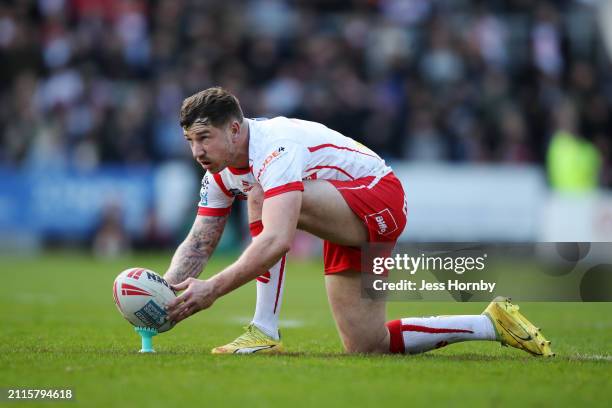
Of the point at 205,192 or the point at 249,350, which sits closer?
the point at 249,350

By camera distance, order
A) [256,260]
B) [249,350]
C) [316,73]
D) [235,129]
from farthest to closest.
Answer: [316,73]
[249,350]
[235,129]
[256,260]

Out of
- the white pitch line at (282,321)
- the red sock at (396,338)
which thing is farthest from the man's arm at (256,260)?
the white pitch line at (282,321)

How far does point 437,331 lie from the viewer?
6828 mm

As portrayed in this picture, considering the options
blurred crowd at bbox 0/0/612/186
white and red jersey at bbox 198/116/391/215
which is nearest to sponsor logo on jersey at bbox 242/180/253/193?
white and red jersey at bbox 198/116/391/215

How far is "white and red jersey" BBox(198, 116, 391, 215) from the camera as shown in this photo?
6.24 metres

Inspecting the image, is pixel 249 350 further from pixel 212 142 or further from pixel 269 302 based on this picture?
pixel 212 142

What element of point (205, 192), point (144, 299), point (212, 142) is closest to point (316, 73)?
point (205, 192)

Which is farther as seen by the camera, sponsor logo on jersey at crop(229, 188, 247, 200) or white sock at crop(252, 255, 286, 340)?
sponsor logo on jersey at crop(229, 188, 247, 200)

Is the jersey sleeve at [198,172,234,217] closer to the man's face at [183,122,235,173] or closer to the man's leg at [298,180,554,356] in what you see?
the man's face at [183,122,235,173]

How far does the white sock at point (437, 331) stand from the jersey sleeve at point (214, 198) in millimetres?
1442

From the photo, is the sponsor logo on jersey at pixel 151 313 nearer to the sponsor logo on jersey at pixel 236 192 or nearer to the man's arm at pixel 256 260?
the man's arm at pixel 256 260

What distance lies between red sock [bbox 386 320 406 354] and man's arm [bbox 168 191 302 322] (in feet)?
3.93

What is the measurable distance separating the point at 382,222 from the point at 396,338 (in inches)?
31.7

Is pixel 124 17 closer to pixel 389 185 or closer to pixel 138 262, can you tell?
pixel 138 262
